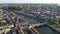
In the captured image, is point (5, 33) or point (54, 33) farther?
point (54, 33)

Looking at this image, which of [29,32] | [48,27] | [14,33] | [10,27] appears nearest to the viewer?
[14,33]

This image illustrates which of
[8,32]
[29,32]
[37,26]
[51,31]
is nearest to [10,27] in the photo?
[8,32]

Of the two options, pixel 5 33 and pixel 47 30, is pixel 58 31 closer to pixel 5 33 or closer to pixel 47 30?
pixel 47 30

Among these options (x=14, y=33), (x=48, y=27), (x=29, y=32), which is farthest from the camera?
(x=48, y=27)

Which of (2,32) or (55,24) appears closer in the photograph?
(2,32)

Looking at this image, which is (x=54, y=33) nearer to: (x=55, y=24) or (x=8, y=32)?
(x=55, y=24)

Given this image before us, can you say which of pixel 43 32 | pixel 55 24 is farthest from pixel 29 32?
pixel 55 24

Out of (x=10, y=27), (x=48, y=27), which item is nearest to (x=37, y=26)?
(x=48, y=27)

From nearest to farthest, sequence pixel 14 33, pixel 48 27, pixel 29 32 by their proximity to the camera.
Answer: pixel 14 33, pixel 29 32, pixel 48 27
